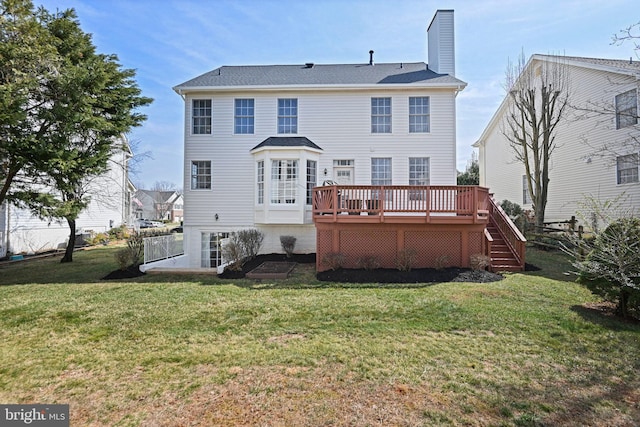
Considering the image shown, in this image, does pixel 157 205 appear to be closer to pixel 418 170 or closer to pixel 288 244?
pixel 288 244

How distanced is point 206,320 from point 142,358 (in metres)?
1.42

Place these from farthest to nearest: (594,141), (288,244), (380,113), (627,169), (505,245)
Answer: (594,141), (627,169), (380,113), (288,244), (505,245)

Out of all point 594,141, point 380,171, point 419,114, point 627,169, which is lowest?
point 380,171

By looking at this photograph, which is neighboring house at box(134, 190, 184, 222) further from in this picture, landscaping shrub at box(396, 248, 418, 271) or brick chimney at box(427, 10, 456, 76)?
landscaping shrub at box(396, 248, 418, 271)

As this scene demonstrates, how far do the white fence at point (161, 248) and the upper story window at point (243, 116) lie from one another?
5132 millimetres

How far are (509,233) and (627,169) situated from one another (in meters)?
7.71

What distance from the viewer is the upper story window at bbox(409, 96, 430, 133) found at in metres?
12.2

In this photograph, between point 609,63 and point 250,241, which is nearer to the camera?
point 250,241

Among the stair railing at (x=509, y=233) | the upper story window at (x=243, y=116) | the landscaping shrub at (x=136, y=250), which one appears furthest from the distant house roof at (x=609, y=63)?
the landscaping shrub at (x=136, y=250)

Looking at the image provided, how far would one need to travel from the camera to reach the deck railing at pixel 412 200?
8.58m

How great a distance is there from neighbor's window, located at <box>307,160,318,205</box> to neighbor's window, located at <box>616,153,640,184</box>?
41.3 ft

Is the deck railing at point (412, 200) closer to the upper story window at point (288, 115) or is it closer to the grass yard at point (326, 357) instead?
the grass yard at point (326, 357)

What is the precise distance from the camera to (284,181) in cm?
1155

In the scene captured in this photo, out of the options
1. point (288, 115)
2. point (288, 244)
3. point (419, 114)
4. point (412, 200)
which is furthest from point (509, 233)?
point (288, 115)
